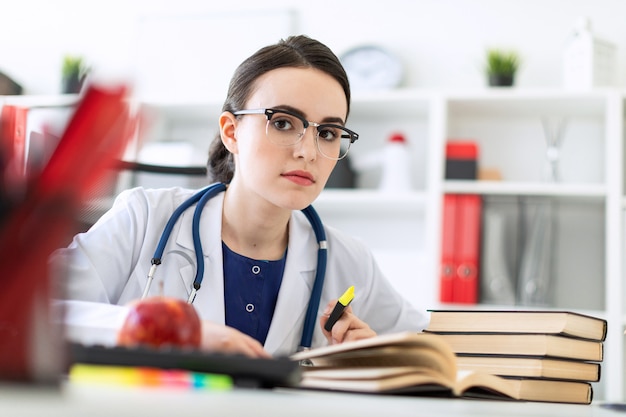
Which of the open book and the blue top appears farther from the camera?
the blue top

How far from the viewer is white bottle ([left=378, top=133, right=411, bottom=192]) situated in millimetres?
3184

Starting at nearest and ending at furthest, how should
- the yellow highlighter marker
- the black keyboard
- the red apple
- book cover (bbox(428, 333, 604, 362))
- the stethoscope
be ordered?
1. the black keyboard
2. the red apple
3. book cover (bbox(428, 333, 604, 362))
4. the yellow highlighter marker
5. the stethoscope

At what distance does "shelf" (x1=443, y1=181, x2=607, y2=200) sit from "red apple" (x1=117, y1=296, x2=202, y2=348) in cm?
242

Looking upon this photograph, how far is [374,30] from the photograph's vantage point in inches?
138

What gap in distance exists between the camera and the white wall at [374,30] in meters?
3.31

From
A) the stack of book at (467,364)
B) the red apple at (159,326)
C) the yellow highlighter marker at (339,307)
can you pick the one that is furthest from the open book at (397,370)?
the yellow highlighter marker at (339,307)

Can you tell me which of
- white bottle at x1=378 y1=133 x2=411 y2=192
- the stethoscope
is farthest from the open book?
white bottle at x1=378 y1=133 x2=411 y2=192

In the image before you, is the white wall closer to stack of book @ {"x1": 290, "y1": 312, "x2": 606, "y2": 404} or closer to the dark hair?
the dark hair

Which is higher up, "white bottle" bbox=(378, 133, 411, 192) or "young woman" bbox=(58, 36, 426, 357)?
"white bottle" bbox=(378, 133, 411, 192)

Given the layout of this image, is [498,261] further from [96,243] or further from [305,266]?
[96,243]

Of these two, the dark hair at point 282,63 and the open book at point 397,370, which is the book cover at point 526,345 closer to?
the open book at point 397,370

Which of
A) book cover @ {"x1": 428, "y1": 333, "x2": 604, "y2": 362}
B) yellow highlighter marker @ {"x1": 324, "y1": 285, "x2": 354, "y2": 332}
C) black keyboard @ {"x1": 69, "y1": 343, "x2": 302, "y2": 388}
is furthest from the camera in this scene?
yellow highlighter marker @ {"x1": 324, "y1": 285, "x2": 354, "y2": 332}

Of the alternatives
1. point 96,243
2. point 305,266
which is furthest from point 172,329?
point 305,266

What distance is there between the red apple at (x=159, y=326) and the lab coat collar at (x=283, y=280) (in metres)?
0.75
